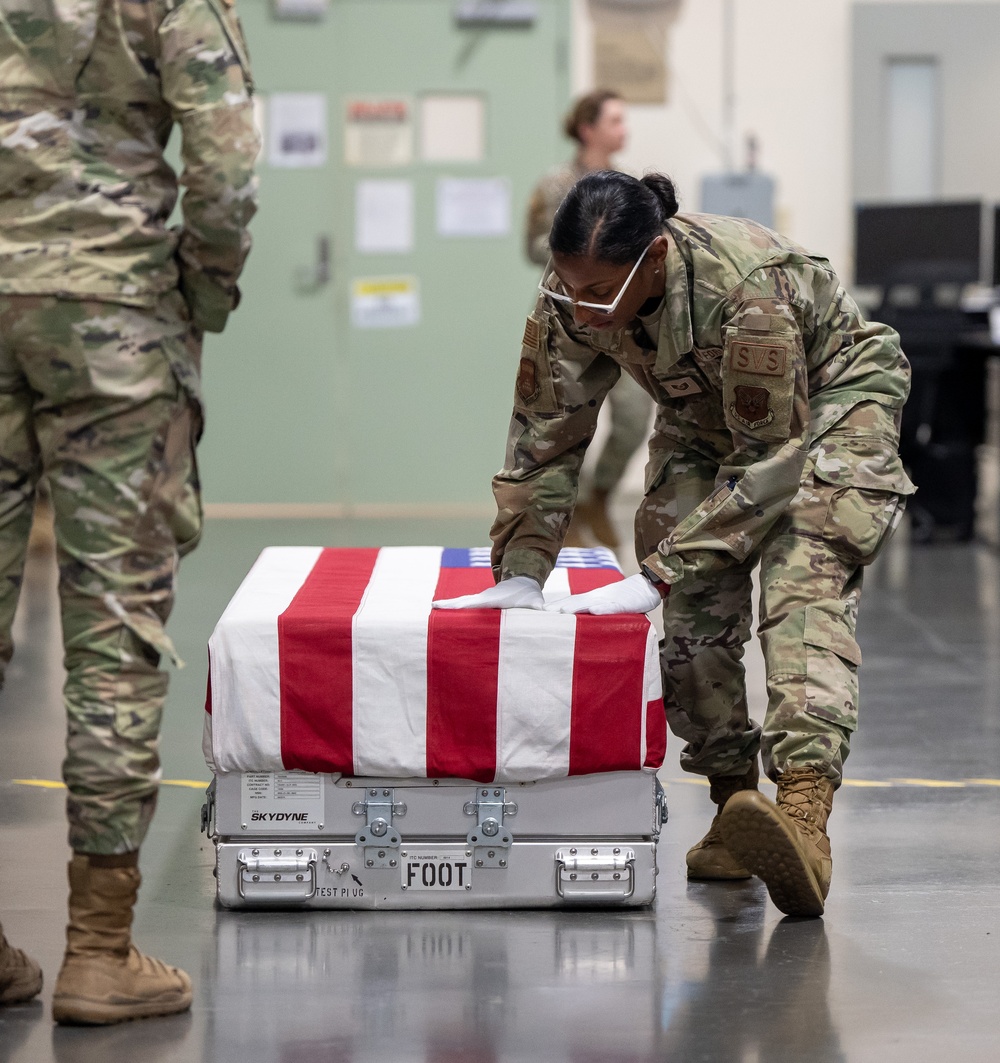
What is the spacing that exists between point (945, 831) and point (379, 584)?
3.55ft

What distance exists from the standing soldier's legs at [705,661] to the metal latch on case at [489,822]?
328 millimetres

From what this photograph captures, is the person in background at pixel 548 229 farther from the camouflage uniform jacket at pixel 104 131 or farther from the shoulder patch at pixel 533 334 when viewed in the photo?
the camouflage uniform jacket at pixel 104 131

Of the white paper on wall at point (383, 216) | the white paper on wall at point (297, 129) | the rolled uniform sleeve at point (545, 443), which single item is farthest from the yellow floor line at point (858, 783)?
the white paper on wall at point (297, 129)

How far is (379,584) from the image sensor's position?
262 cm

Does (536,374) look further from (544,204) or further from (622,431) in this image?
(622,431)

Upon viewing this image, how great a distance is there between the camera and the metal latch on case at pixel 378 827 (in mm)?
2303

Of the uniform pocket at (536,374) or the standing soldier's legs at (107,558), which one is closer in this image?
the standing soldier's legs at (107,558)

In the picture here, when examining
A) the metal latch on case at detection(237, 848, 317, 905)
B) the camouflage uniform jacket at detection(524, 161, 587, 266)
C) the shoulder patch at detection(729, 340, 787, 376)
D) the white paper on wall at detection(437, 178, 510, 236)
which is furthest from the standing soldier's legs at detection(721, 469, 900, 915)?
the white paper on wall at detection(437, 178, 510, 236)

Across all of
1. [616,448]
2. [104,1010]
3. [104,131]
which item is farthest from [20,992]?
[616,448]

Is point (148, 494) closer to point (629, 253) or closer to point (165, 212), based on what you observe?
point (165, 212)

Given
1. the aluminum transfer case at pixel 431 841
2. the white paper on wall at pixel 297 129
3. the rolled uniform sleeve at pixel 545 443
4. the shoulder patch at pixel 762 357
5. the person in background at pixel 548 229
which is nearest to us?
the shoulder patch at pixel 762 357

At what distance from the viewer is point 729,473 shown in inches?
91.1

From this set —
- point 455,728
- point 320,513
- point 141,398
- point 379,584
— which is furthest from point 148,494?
point 320,513

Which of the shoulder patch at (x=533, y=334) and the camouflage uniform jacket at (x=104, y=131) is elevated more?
the camouflage uniform jacket at (x=104, y=131)
